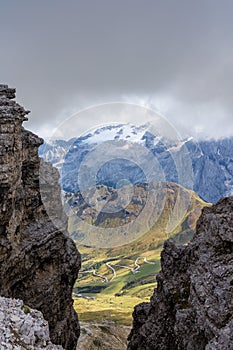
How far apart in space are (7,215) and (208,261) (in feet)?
109

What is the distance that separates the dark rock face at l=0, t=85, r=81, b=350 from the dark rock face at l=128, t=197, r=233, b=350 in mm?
17378

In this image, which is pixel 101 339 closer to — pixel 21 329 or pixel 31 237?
pixel 31 237

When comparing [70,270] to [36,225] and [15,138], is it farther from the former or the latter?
[15,138]

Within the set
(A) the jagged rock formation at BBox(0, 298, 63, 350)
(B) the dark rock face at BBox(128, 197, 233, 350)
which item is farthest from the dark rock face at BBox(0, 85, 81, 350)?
(A) the jagged rock formation at BBox(0, 298, 63, 350)

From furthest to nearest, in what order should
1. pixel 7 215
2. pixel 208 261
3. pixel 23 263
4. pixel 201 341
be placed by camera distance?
pixel 23 263
pixel 7 215
pixel 208 261
pixel 201 341

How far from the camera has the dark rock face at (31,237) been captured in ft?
189

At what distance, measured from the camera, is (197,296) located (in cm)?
4100

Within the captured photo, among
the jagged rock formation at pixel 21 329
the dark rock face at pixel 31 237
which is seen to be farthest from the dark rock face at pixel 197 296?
the dark rock face at pixel 31 237

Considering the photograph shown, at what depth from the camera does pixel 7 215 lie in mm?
57688

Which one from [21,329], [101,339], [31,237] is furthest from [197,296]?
[101,339]

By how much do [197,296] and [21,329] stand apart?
20.6 metres

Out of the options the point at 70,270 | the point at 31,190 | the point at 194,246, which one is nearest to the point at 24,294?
the point at 70,270

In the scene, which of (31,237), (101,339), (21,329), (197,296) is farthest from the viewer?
Result: (101,339)

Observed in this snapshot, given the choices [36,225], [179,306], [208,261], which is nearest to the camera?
[208,261]
